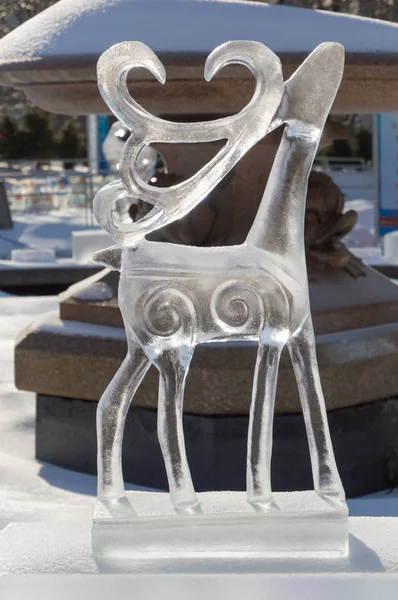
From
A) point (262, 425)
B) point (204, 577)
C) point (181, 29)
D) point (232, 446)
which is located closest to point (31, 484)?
point (232, 446)

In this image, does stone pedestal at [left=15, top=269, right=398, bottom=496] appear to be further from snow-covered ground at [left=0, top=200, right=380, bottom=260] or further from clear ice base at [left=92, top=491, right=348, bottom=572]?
snow-covered ground at [left=0, top=200, right=380, bottom=260]

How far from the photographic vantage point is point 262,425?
2.15m

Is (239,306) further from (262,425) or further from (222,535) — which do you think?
(222,535)

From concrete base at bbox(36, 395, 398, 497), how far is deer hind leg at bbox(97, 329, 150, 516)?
1389 mm

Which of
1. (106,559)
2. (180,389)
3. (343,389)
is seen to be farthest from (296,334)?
(343,389)

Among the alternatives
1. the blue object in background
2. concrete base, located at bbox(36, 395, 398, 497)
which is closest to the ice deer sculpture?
concrete base, located at bbox(36, 395, 398, 497)

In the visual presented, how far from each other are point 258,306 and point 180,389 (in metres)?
0.22

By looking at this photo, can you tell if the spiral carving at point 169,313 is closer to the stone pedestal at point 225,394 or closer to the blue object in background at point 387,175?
the stone pedestal at point 225,394

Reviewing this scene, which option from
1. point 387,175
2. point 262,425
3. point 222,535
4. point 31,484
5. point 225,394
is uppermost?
point 262,425

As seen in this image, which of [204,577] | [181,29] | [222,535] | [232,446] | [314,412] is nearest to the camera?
[204,577]

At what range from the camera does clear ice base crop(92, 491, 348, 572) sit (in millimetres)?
2053

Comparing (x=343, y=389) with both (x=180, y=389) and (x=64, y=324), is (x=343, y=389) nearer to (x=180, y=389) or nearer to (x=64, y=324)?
(x=64, y=324)

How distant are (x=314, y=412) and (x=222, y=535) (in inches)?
12.0

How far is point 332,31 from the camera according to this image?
3422mm
